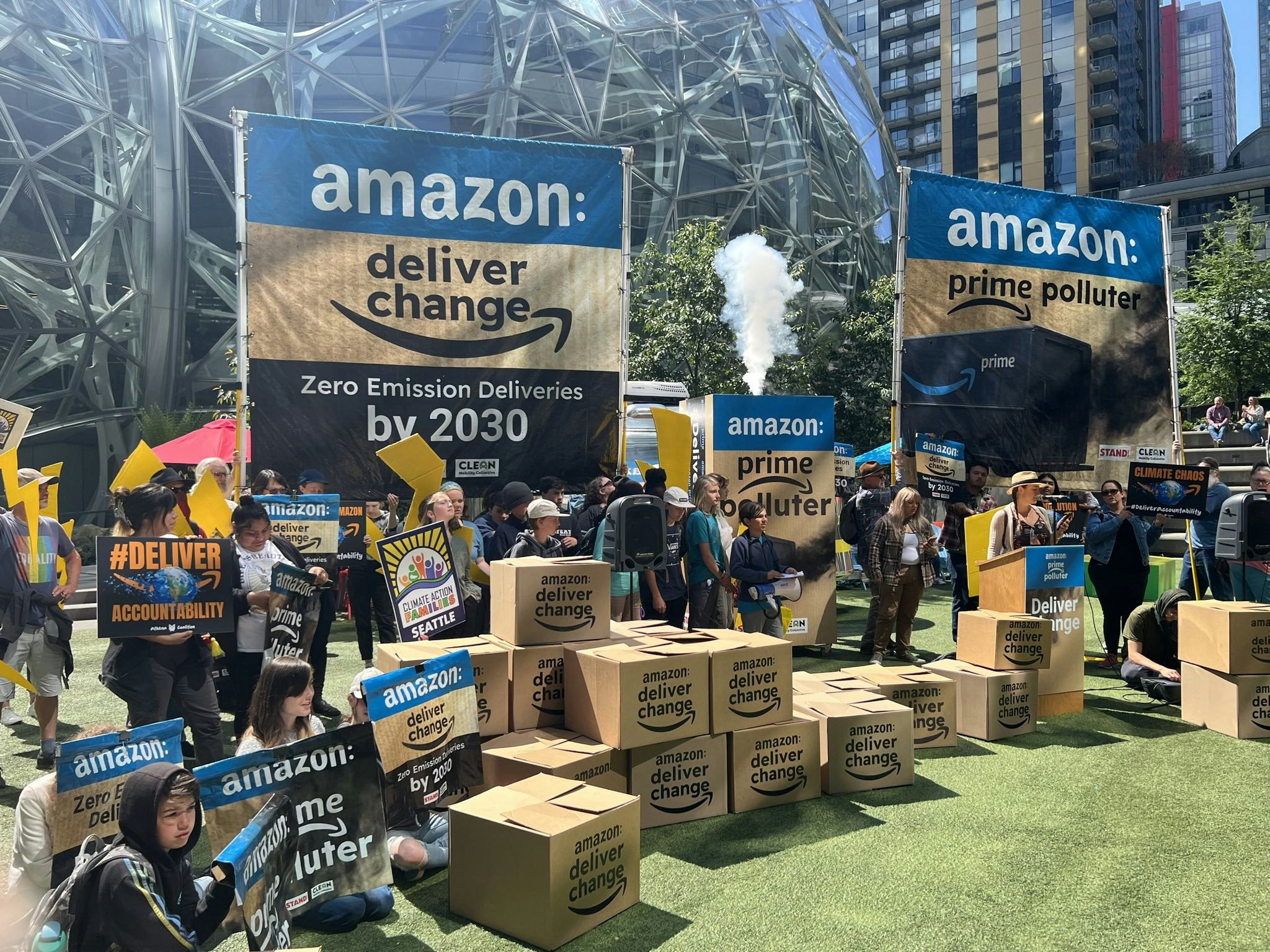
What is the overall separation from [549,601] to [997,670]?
338 cm

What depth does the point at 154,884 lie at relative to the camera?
9.67 feet

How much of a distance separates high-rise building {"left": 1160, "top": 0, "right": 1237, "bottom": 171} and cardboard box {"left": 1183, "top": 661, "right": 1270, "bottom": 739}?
115m

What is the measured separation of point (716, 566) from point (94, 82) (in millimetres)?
22725

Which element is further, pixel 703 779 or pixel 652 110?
pixel 652 110

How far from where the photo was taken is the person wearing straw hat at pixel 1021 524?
833cm

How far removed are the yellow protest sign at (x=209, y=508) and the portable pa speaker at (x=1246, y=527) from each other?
7.63m

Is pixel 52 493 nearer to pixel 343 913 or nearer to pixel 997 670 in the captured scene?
pixel 343 913

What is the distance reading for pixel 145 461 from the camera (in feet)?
22.4

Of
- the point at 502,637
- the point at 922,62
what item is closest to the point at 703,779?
the point at 502,637

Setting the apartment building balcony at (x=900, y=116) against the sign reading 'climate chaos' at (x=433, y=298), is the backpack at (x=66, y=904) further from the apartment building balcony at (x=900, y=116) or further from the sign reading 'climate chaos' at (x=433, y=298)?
the apartment building balcony at (x=900, y=116)

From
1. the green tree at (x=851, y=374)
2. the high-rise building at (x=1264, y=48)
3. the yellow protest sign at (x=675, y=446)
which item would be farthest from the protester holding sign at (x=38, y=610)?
the high-rise building at (x=1264, y=48)

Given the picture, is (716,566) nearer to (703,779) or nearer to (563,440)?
(563,440)

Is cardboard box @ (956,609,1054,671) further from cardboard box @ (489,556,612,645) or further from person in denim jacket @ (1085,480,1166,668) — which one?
cardboard box @ (489,556,612,645)

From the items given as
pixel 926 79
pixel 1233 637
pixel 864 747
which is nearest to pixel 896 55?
pixel 926 79
